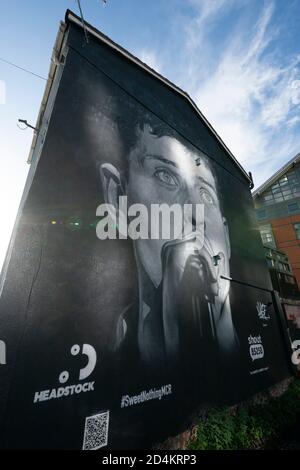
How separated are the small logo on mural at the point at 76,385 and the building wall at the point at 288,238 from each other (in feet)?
72.6

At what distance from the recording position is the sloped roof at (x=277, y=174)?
24016mm

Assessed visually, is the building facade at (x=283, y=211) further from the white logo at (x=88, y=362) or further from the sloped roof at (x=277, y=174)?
the white logo at (x=88, y=362)

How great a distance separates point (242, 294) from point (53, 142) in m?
7.23

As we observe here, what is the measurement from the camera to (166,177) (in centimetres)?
636

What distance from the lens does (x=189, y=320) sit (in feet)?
17.0

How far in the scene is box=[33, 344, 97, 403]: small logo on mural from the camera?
278 cm

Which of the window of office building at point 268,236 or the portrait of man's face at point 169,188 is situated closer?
the portrait of man's face at point 169,188

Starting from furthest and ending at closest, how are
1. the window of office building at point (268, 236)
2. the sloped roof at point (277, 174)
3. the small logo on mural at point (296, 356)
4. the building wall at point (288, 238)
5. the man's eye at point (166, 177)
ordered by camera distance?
the sloped roof at point (277, 174)
the window of office building at point (268, 236)
the building wall at point (288, 238)
the small logo on mural at point (296, 356)
the man's eye at point (166, 177)

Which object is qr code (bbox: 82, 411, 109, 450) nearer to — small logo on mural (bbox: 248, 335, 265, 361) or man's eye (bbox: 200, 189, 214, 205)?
small logo on mural (bbox: 248, 335, 265, 361)

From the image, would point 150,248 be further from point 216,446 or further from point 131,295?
point 216,446

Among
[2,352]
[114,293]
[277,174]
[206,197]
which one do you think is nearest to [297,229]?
[277,174]

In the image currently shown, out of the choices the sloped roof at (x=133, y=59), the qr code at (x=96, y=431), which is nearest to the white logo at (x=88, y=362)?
the qr code at (x=96, y=431)

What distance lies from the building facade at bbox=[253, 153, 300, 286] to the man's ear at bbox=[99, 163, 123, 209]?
819 inches

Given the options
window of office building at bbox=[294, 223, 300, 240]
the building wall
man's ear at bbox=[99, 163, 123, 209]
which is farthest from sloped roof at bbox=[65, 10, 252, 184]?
window of office building at bbox=[294, 223, 300, 240]
